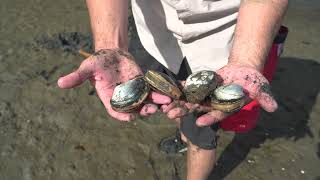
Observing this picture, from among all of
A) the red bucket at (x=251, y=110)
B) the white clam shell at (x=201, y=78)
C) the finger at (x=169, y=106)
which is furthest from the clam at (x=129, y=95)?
A: the red bucket at (x=251, y=110)

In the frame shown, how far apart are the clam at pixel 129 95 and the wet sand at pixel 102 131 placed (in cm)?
87

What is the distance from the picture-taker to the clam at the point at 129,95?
2365 millimetres

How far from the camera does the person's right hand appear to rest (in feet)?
7.66

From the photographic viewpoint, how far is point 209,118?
2.25 m

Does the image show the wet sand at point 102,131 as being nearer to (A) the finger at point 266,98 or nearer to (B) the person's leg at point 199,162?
(B) the person's leg at point 199,162

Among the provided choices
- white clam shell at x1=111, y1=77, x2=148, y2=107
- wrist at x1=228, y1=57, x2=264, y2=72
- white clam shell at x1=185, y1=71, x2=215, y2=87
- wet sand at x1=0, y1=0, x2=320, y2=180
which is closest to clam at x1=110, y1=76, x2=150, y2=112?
white clam shell at x1=111, y1=77, x2=148, y2=107

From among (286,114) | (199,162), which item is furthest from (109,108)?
(286,114)

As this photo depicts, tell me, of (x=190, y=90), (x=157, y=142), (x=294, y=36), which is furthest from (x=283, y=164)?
(x=294, y=36)

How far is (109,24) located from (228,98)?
95cm

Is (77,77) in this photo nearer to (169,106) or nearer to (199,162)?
(169,106)

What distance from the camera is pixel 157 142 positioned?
4.17 m

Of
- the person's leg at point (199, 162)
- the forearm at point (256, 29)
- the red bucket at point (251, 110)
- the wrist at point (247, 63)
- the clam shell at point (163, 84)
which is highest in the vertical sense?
the forearm at point (256, 29)

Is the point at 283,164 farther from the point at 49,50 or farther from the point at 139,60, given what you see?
the point at 49,50

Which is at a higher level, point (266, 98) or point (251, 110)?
point (266, 98)
